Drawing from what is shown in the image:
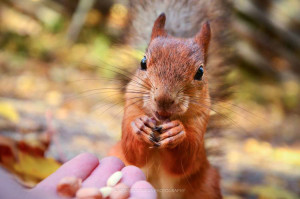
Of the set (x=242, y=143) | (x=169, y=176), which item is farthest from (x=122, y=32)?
(x=242, y=143)

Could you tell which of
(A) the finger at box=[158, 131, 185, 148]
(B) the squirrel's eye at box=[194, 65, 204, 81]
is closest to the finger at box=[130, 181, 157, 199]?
(A) the finger at box=[158, 131, 185, 148]

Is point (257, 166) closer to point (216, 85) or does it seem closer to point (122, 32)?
point (216, 85)

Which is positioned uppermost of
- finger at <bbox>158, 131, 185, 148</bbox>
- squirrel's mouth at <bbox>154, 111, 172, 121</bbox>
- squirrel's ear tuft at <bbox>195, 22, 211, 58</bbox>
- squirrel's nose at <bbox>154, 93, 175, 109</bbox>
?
squirrel's ear tuft at <bbox>195, 22, 211, 58</bbox>

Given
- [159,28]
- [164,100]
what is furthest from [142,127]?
[159,28]

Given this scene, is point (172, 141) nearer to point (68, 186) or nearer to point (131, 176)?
point (131, 176)

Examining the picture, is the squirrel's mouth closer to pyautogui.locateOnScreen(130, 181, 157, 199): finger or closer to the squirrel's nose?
the squirrel's nose

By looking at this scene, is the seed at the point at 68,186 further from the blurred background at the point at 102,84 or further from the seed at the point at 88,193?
the blurred background at the point at 102,84
